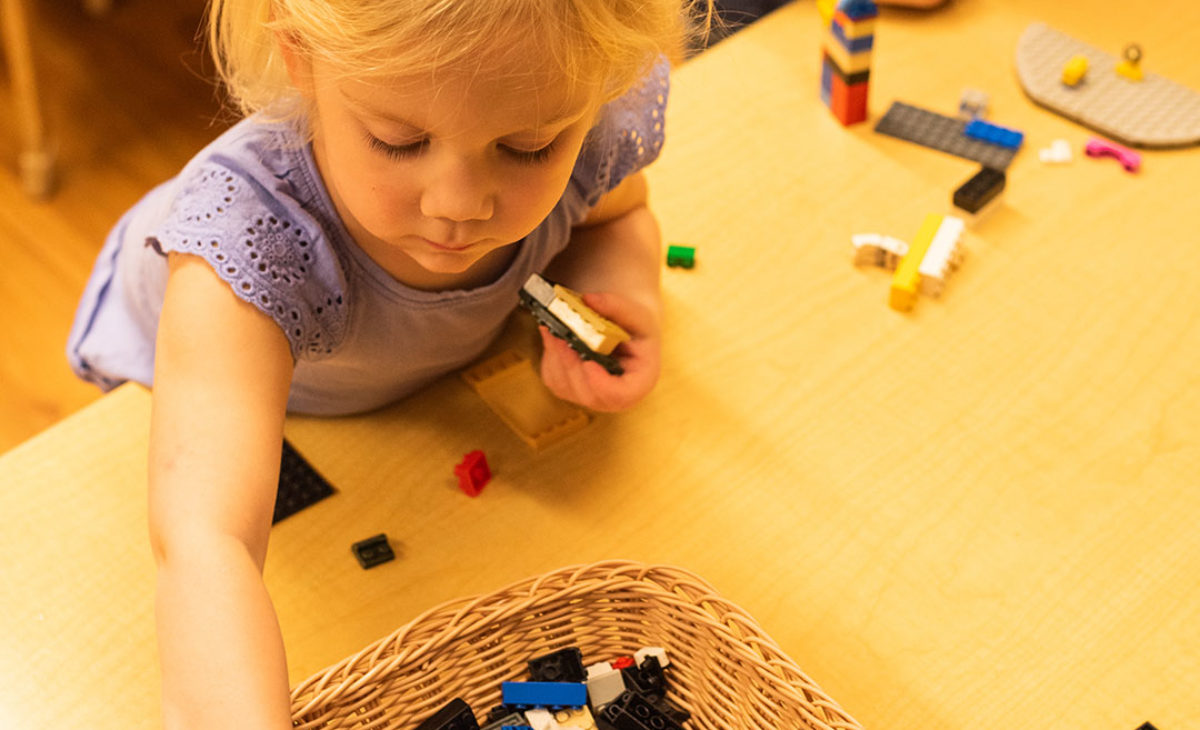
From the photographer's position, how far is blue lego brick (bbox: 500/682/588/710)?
0.64 m

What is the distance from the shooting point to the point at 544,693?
2.10 ft

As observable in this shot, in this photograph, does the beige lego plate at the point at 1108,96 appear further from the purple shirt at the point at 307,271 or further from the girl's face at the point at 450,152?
the girl's face at the point at 450,152

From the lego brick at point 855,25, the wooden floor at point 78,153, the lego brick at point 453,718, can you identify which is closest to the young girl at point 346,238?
the lego brick at point 453,718

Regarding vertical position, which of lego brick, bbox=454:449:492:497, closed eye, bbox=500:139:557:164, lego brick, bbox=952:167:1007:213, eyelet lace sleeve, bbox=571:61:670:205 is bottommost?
lego brick, bbox=952:167:1007:213

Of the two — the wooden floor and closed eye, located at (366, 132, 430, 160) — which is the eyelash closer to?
closed eye, located at (366, 132, 430, 160)

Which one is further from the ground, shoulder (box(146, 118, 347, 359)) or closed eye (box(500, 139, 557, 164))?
closed eye (box(500, 139, 557, 164))

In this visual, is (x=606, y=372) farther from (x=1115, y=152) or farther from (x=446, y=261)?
(x=1115, y=152)

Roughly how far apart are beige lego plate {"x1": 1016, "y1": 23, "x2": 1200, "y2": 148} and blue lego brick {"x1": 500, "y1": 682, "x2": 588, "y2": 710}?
2.22 feet

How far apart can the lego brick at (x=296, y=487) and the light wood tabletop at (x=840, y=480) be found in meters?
0.01

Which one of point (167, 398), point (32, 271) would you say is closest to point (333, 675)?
point (167, 398)

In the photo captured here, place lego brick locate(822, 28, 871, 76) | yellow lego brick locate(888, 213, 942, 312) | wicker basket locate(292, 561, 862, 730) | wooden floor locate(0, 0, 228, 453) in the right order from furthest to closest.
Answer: wooden floor locate(0, 0, 228, 453) < lego brick locate(822, 28, 871, 76) < yellow lego brick locate(888, 213, 942, 312) < wicker basket locate(292, 561, 862, 730)

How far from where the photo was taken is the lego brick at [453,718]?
625 mm

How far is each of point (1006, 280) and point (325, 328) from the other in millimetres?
516

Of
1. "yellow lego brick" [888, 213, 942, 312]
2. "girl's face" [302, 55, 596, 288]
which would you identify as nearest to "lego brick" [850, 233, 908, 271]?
"yellow lego brick" [888, 213, 942, 312]
